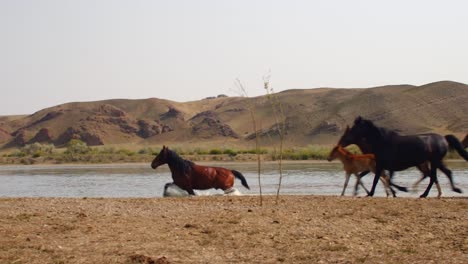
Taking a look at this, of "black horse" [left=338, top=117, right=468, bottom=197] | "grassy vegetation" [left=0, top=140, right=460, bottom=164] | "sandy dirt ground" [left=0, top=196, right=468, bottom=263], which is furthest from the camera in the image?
"grassy vegetation" [left=0, top=140, right=460, bottom=164]

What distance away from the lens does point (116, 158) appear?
5197 centimetres

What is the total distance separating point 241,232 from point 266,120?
302 feet

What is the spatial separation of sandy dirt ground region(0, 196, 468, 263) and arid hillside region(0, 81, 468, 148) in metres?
53.7

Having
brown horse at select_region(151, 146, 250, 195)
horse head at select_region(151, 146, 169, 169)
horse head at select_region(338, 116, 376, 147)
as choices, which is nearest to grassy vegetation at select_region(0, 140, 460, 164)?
horse head at select_region(151, 146, 169, 169)

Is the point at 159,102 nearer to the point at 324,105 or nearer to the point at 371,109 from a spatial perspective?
the point at 324,105

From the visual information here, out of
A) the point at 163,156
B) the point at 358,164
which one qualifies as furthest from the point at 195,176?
the point at 358,164

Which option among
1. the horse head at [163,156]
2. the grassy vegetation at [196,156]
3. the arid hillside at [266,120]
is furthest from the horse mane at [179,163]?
the arid hillside at [266,120]

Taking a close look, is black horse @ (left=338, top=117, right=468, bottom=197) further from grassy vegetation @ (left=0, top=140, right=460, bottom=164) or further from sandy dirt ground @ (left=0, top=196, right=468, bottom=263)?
grassy vegetation @ (left=0, top=140, right=460, bottom=164)

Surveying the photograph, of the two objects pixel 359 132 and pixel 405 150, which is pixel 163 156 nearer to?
pixel 359 132

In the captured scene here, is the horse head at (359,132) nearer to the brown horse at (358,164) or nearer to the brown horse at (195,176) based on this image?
the brown horse at (358,164)

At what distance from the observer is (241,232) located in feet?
33.8

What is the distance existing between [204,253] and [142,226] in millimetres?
2235

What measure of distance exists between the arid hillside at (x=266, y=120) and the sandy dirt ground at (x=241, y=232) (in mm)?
53690

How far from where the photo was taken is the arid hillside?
76312 mm
